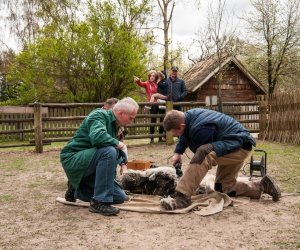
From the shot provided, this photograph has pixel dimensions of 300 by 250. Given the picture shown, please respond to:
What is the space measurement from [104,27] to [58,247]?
41.9 feet

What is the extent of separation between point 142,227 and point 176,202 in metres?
0.64

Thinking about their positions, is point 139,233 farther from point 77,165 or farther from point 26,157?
point 26,157

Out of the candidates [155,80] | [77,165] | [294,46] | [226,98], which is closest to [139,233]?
[77,165]

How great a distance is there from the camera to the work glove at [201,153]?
A: 433 cm

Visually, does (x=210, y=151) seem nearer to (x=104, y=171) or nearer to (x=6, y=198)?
(x=104, y=171)

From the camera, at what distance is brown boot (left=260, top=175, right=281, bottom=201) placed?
4707mm

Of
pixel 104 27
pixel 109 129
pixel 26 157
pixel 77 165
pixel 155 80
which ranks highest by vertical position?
pixel 104 27

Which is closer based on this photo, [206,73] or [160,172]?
[160,172]

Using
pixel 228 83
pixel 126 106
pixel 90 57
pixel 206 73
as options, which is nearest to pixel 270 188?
pixel 126 106

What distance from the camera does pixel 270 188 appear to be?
4750 millimetres

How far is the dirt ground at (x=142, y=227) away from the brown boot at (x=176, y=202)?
138mm

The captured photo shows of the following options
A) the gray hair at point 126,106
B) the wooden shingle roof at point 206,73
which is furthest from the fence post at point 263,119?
the wooden shingle roof at point 206,73

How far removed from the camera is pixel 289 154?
902cm

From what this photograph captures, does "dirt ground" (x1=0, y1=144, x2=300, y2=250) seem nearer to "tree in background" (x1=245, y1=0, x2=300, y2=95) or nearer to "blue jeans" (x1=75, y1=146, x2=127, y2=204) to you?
"blue jeans" (x1=75, y1=146, x2=127, y2=204)
